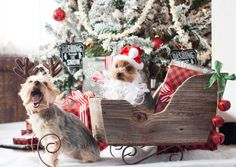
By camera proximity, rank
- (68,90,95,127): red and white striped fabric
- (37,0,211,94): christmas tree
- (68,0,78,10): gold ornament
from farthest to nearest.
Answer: (68,0,78,10): gold ornament < (37,0,211,94): christmas tree < (68,90,95,127): red and white striped fabric

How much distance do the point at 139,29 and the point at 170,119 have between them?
1173 mm

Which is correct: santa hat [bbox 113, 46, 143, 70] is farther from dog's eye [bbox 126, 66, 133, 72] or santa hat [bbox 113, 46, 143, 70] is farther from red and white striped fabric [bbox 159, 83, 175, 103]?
red and white striped fabric [bbox 159, 83, 175, 103]

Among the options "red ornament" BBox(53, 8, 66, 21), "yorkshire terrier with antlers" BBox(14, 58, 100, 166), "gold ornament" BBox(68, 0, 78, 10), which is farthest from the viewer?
A: "gold ornament" BBox(68, 0, 78, 10)

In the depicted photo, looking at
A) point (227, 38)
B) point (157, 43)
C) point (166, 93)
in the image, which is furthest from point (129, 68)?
point (157, 43)

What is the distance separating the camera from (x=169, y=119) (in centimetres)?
130

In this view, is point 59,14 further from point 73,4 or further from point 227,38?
point 227,38

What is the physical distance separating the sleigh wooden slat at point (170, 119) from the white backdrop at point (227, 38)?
46 centimetres

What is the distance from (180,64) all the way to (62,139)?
594mm

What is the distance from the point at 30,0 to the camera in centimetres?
287

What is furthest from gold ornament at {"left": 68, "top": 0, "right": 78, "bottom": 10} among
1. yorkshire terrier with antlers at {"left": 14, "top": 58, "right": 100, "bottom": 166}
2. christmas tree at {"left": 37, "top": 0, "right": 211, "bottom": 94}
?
yorkshire terrier with antlers at {"left": 14, "top": 58, "right": 100, "bottom": 166}

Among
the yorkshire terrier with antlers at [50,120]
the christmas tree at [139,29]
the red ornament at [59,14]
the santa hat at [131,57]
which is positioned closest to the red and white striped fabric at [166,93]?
the santa hat at [131,57]

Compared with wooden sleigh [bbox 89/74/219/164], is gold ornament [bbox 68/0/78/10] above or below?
above

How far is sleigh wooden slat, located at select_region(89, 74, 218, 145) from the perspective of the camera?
128 cm

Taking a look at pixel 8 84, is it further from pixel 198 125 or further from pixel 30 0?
pixel 198 125
